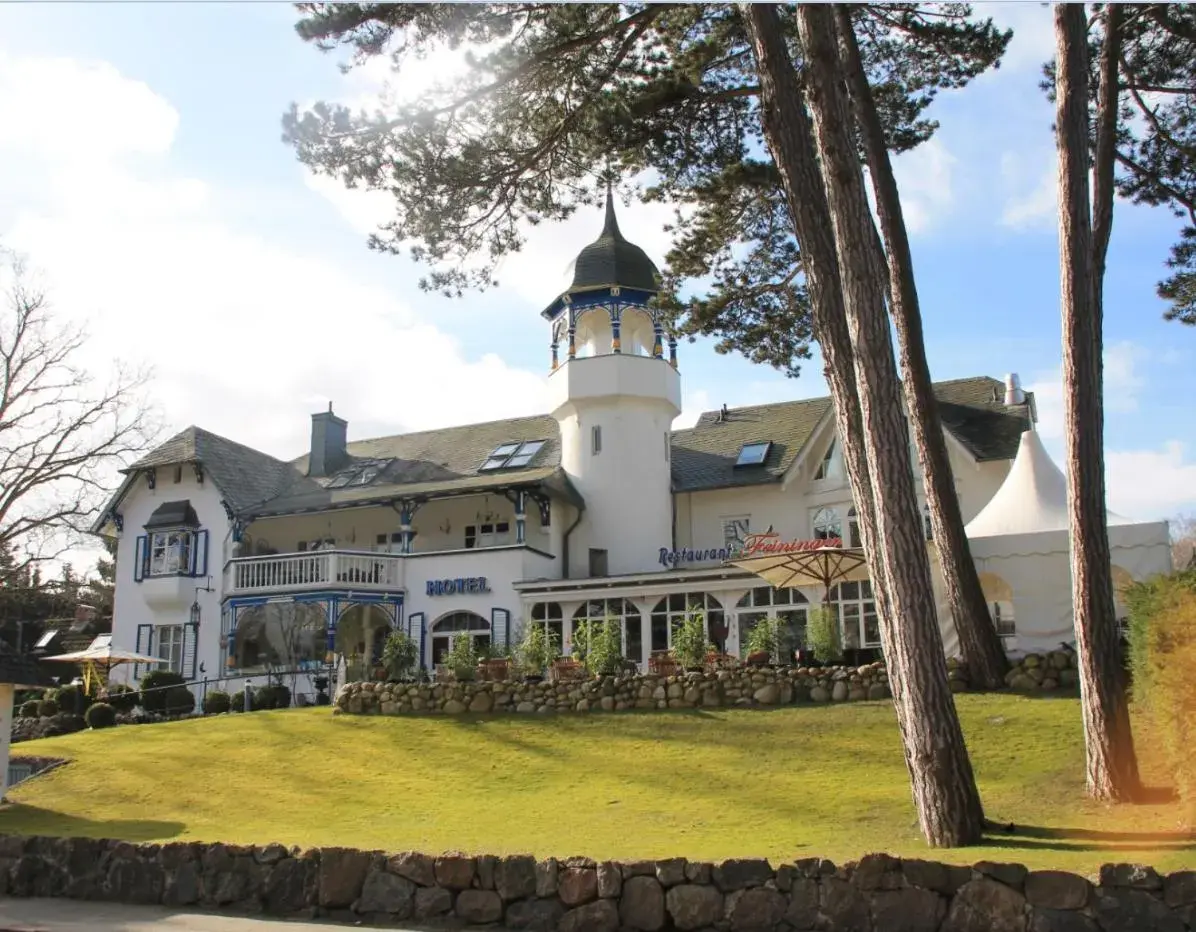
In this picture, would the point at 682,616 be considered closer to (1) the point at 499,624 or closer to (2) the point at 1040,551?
(1) the point at 499,624

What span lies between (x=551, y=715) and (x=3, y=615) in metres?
36.3

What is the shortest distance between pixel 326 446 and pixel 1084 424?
28.1m

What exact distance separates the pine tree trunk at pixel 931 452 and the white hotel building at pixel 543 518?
718cm

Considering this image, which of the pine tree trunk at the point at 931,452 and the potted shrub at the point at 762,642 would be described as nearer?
the pine tree trunk at the point at 931,452

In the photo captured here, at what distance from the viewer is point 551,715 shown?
832 inches

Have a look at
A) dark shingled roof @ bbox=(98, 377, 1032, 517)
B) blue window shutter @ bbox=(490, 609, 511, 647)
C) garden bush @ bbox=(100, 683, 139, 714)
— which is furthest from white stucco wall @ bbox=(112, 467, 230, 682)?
blue window shutter @ bbox=(490, 609, 511, 647)

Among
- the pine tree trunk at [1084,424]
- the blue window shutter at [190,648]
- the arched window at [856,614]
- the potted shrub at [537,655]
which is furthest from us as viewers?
the blue window shutter at [190,648]

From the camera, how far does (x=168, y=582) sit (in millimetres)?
32188

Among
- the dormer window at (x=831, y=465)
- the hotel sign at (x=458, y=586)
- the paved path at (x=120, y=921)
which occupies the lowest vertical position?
the paved path at (x=120, y=921)

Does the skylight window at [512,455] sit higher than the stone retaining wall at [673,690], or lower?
higher

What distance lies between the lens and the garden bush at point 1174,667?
933cm

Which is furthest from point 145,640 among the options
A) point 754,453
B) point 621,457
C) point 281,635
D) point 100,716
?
point 754,453

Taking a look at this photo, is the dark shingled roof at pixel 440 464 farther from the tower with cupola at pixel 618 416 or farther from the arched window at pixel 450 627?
the arched window at pixel 450 627

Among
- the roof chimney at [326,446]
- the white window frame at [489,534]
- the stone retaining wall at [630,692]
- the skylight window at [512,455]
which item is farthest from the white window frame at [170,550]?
the stone retaining wall at [630,692]
